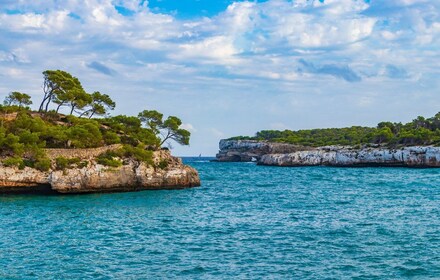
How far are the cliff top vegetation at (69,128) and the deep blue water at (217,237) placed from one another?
5648 millimetres

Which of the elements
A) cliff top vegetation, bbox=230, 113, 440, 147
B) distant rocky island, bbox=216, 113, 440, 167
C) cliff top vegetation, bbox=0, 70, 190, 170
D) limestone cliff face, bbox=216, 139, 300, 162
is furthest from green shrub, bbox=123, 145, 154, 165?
limestone cliff face, bbox=216, 139, 300, 162

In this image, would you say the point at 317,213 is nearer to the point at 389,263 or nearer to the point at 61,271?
the point at 389,263

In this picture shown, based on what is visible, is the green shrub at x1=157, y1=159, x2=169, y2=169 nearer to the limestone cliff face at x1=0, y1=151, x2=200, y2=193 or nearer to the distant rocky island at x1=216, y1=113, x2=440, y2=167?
the limestone cliff face at x1=0, y1=151, x2=200, y2=193

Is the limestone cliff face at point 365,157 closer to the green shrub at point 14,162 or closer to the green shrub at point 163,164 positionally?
the green shrub at point 163,164

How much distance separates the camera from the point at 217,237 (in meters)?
30.3

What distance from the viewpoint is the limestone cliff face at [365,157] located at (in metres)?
113

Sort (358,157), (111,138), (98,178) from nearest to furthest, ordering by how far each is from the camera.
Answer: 1. (98,178)
2. (111,138)
3. (358,157)

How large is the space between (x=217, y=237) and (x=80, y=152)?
97.3 ft

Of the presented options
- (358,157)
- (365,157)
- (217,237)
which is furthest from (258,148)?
(217,237)

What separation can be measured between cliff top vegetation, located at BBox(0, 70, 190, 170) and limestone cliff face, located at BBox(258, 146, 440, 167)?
64.1 metres

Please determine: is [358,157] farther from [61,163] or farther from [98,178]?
[61,163]

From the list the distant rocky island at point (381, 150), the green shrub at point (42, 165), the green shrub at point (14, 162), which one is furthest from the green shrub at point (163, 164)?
the distant rocky island at point (381, 150)

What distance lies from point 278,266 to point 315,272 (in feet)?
6.12

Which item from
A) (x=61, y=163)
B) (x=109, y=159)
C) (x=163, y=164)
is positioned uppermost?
(x=109, y=159)
